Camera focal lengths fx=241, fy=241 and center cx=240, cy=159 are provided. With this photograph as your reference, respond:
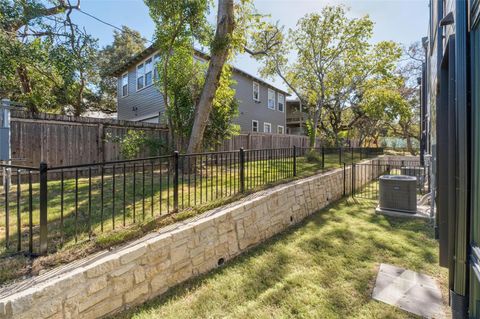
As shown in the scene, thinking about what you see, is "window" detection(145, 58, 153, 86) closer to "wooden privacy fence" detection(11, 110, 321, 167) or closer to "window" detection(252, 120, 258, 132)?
"wooden privacy fence" detection(11, 110, 321, 167)

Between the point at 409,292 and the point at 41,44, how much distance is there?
1008 cm

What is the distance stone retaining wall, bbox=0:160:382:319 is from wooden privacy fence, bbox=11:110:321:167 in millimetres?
5616

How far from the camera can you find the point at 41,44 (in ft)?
22.9

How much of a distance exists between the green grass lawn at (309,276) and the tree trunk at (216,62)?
3785mm

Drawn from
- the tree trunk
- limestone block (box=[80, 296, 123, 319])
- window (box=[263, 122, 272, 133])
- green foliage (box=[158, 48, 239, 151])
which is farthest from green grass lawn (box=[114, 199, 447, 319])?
window (box=[263, 122, 272, 133])

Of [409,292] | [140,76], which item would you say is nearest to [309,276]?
[409,292]

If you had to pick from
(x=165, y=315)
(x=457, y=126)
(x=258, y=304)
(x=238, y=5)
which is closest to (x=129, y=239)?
(x=165, y=315)

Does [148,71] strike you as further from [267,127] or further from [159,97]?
[267,127]

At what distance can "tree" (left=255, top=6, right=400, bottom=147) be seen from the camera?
11242 mm

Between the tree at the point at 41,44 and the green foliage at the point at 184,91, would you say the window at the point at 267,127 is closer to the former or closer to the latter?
the green foliage at the point at 184,91

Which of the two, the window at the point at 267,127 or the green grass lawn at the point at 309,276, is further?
the window at the point at 267,127

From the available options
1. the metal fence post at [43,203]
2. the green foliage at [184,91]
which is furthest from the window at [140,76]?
the metal fence post at [43,203]

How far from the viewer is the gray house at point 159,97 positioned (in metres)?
12.5

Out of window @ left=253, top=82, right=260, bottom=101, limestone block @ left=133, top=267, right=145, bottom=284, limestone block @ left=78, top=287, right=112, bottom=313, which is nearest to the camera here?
limestone block @ left=78, top=287, right=112, bottom=313
